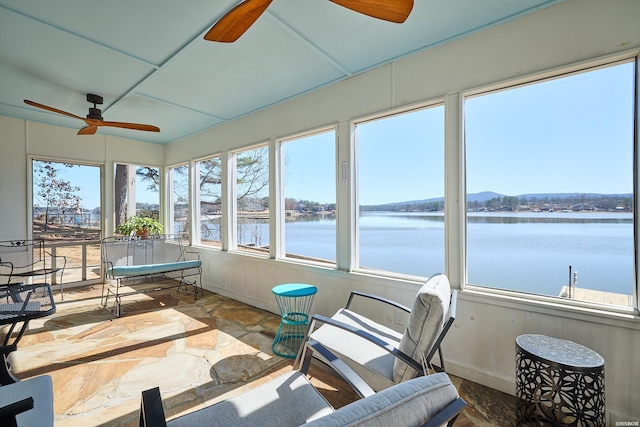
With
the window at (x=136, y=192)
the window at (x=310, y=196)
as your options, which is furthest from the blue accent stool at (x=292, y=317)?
the window at (x=136, y=192)

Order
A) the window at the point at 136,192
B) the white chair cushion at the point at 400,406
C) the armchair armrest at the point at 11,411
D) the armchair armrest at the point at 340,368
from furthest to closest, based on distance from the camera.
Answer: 1. the window at the point at 136,192
2. the armchair armrest at the point at 340,368
3. the armchair armrest at the point at 11,411
4. the white chair cushion at the point at 400,406

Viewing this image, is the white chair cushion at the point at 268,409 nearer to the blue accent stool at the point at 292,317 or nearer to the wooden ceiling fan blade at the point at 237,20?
the blue accent stool at the point at 292,317

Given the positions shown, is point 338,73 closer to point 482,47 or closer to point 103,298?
point 482,47

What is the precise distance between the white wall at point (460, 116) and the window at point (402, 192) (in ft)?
0.54

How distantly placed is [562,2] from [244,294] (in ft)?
14.4

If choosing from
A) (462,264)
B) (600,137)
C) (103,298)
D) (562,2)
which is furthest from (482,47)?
(103,298)

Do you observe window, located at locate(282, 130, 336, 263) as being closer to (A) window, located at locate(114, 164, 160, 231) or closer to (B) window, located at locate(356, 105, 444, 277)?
(B) window, located at locate(356, 105, 444, 277)

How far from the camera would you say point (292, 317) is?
127 inches

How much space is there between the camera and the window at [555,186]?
1896 millimetres

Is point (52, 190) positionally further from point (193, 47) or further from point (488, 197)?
point (488, 197)

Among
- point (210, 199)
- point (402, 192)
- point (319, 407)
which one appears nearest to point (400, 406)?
point (319, 407)

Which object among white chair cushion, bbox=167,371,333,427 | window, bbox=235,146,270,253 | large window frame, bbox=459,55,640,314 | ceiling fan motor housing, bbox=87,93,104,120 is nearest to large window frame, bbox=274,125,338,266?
window, bbox=235,146,270,253

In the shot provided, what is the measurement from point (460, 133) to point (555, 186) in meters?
0.78

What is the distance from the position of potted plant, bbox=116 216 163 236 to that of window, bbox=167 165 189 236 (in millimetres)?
444
